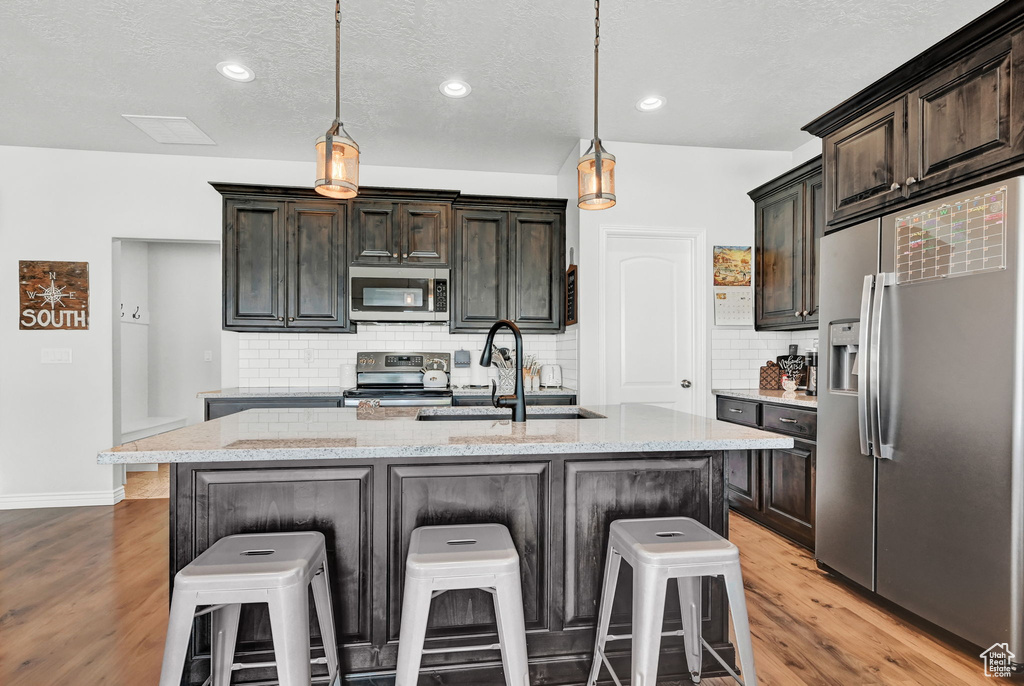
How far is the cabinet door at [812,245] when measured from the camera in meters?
3.32

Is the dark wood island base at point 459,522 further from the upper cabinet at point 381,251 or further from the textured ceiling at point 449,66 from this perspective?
the upper cabinet at point 381,251

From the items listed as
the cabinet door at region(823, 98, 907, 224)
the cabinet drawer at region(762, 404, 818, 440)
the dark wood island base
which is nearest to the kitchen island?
the dark wood island base

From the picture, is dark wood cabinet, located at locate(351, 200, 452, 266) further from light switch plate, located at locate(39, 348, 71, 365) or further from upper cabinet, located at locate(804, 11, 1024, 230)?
upper cabinet, located at locate(804, 11, 1024, 230)

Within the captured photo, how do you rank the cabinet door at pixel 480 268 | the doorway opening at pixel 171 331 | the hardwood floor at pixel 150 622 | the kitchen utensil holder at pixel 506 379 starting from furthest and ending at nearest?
the doorway opening at pixel 171 331, the kitchen utensil holder at pixel 506 379, the cabinet door at pixel 480 268, the hardwood floor at pixel 150 622

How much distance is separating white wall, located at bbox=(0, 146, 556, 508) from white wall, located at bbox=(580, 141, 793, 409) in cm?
303

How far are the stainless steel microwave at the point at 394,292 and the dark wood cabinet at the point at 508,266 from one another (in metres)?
0.21

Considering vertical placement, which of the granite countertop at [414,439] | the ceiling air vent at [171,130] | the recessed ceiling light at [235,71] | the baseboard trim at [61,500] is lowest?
the baseboard trim at [61,500]

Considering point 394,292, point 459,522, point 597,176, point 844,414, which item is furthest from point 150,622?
point 844,414

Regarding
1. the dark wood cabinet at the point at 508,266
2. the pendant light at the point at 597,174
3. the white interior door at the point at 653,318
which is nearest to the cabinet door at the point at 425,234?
the dark wood cabinet at the point at 508,266

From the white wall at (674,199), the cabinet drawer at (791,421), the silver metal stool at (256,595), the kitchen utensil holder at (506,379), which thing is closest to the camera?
the silver metal stool at (256,595)

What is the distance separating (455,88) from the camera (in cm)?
306

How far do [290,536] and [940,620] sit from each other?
2456 millimetres

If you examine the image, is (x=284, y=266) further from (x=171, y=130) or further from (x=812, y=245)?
(x=812, y=245)

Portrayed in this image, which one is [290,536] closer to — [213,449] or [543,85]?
[213,449]
